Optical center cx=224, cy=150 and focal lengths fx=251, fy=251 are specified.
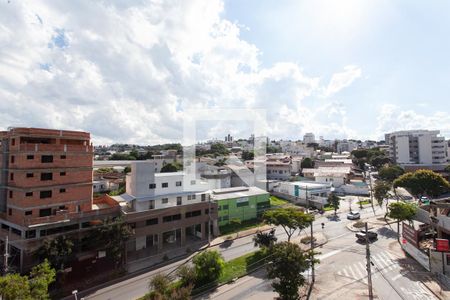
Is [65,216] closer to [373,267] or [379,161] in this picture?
[373,267]

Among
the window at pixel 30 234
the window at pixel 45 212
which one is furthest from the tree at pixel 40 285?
the window at pixel 45 212

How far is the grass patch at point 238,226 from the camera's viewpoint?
41.2m

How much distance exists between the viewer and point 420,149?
94750 mm

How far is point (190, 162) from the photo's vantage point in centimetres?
5828

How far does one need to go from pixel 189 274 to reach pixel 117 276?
34.3 feet

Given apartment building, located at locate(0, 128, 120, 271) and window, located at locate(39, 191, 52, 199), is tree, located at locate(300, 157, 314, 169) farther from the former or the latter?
window, located at locate(39, 191, 52, 199)

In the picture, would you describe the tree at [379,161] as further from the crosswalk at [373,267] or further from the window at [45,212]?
the window at [45,212]

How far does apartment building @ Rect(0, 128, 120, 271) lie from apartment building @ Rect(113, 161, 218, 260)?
3.50m

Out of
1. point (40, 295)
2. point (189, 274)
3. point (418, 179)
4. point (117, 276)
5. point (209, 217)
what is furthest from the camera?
point (418, 179)

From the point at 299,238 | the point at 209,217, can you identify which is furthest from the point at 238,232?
the point at 299,238

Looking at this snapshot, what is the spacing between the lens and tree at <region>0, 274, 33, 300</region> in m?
16.0

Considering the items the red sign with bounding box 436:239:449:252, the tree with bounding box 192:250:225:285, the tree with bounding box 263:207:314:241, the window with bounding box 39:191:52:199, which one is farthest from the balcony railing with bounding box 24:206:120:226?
the red sign with bounding box 436:239:449:252

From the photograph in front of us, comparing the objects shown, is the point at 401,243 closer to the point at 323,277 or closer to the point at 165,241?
the point at 323,277

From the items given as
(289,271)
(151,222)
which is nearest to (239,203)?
(151,222)
